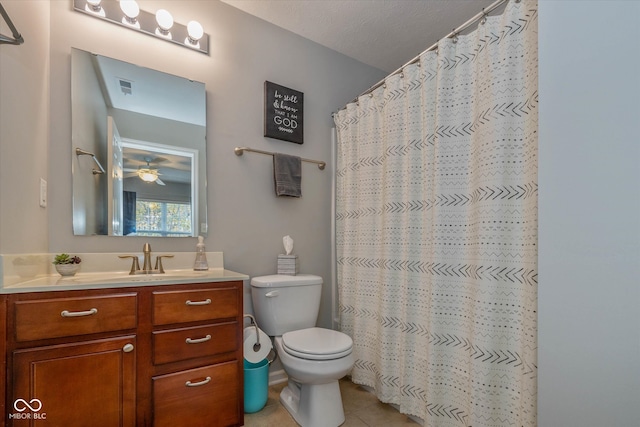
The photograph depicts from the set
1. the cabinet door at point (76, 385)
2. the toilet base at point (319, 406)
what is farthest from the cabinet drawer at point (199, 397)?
the toilet base at point (319, 406)

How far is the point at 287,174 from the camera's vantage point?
216 centimetres

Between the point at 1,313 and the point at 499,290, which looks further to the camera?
the point at 499,290

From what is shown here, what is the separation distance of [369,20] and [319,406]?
2524 millimetres

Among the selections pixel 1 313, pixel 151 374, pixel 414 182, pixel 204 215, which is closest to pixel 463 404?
pixel 414 182

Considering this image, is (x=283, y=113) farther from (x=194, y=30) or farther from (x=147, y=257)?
(x=147, y=257)

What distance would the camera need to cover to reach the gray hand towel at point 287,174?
6.98 ft

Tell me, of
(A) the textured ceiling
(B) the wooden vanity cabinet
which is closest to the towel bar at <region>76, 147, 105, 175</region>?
(B) the wooden vanity cabinet

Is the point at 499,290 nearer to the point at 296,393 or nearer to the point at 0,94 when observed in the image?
the point at 296,393

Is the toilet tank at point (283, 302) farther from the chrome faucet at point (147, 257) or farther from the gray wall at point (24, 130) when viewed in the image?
the gray wall at point (24, 130)

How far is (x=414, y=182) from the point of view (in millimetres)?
1722

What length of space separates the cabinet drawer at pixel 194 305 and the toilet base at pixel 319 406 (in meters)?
0.61

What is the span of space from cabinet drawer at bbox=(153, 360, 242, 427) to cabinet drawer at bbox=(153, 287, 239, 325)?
0.80ft

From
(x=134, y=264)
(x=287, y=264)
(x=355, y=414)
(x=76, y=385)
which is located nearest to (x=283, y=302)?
(x=287, y=264)

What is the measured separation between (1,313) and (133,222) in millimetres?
737
